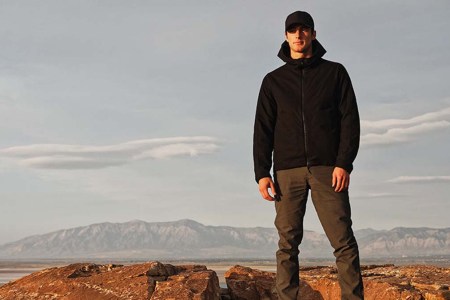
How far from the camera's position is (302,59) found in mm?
6609

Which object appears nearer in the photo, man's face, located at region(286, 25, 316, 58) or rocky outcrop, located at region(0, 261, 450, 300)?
man's face, located at region(286, 25, 316, 58)

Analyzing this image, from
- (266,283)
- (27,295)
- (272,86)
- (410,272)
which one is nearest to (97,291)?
(27,295)

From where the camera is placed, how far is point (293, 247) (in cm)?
650

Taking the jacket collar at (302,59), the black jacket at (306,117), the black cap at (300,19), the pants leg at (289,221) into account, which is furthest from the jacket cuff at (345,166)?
the black cap at (300,19)

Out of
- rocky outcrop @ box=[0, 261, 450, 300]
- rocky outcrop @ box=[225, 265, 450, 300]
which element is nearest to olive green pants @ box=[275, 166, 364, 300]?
rocky outcrop @ box=[0, 261, 450, 300]

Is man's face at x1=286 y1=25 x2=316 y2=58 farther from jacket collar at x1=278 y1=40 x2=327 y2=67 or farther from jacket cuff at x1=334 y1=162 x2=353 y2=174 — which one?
jacket cuff at x1=334 y1=162 x2=353 y2=174

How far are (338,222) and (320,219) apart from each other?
0.23m

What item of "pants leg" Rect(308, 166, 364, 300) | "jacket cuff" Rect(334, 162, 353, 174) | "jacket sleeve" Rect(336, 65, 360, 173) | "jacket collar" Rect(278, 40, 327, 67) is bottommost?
"pants leg" Rect(308, 166, 364, 300)

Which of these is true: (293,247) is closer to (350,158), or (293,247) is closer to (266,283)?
(350,158)

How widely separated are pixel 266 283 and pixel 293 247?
11.7ft

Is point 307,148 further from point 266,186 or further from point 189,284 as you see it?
point 189,284

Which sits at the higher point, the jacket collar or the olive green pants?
the jacket collar

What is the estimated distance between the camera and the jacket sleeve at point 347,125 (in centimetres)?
625

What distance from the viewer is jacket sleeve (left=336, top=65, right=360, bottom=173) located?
6.25 meters
